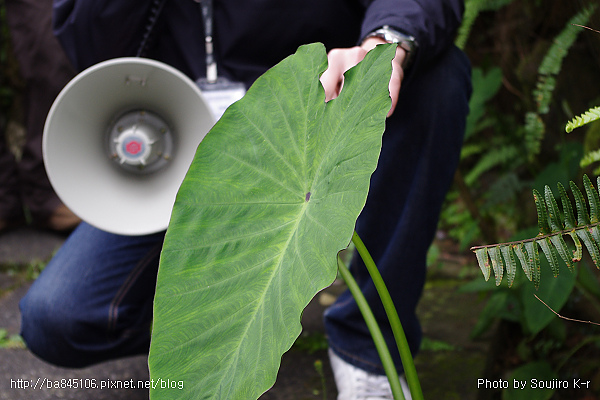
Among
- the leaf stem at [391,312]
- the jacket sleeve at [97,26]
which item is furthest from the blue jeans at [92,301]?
the leaf stem at [391,312]

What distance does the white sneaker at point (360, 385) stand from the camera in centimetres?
105

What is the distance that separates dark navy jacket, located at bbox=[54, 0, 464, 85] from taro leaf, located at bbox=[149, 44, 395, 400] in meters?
0.52

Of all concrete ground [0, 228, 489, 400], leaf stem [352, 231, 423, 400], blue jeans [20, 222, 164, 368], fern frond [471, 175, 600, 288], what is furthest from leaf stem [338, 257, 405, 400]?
blue jeans [20, 222, 164, 368]

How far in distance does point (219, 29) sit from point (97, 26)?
26cm

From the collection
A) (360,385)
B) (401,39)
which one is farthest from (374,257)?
(401,39)

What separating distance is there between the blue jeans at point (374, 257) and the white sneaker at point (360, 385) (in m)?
0.02

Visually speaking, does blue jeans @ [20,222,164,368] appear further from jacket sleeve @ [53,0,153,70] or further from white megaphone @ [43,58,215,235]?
jacket sleeve @ [53,0,153,70]

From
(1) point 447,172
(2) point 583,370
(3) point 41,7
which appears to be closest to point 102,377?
(1) point 447,172

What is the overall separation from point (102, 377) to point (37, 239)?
4.26 ft

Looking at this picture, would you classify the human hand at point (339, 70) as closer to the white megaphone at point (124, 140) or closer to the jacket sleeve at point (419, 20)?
the jacket sleeve at point (419, 20)

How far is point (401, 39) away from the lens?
2.96 ft

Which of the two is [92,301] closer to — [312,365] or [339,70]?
[312,365]

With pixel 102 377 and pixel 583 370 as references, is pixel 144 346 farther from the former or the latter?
pixel 583 370

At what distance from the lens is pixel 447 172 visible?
1.09 m
